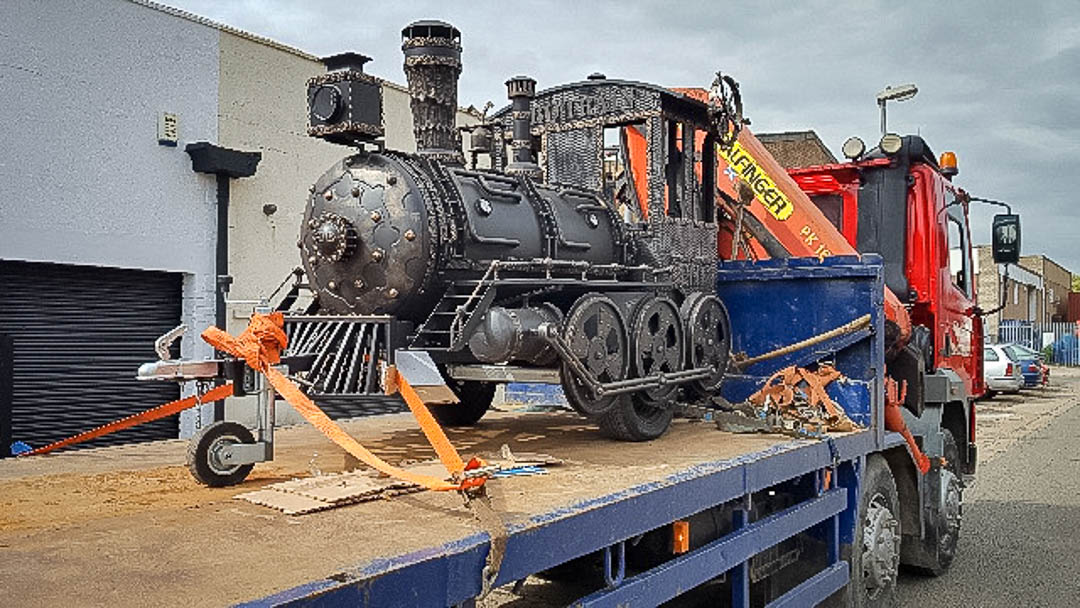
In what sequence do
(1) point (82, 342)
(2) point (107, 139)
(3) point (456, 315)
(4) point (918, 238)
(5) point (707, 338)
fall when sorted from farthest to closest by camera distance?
(1) point (82, 342), (2) point (107, 139), (4) point (918, 238), (5) point (707, 338), (3) point (456, 315)

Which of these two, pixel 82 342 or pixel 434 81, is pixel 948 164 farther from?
pixel 82 342

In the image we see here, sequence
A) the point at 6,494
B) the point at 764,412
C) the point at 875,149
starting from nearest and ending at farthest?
the point at 6,494
the point at 764,412
the point at 875,149

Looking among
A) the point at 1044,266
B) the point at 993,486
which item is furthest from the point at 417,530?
the point at 1044,266

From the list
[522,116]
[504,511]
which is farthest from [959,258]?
[504,511]

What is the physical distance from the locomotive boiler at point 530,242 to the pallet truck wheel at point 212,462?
1.18 m

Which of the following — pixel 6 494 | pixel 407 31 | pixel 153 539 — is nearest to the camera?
pixel 153 539

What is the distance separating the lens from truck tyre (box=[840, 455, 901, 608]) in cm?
589

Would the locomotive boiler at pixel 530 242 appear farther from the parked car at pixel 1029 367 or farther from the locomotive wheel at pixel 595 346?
the parked car at pixel 1029 367

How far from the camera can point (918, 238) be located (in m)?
7.91

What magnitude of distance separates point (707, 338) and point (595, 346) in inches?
48.1

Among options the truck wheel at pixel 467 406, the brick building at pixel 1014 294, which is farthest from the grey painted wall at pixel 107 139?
the brick building at pixel 1014 294

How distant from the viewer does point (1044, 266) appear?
49.5 metres

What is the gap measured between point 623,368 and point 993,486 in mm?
8642

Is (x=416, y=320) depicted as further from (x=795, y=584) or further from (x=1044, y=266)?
(x=1044, y=266)
